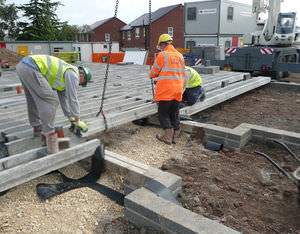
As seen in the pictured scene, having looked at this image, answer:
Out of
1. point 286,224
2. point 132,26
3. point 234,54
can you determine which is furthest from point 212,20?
point 132,26

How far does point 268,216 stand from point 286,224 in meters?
0.18

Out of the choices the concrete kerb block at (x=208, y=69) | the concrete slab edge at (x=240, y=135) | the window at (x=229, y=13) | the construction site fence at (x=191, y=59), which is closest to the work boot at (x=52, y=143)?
the concrete slab edge at (x=240, y=135)

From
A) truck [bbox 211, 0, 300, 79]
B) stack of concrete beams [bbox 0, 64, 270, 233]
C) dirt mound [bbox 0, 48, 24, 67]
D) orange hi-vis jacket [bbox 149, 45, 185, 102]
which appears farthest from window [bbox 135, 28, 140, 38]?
orange hi-vis jacket [bbox 149, 45, 185, 102]

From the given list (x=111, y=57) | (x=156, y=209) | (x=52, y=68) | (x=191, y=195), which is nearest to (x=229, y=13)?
(x=111, y=57)

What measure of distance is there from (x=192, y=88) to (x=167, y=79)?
4.88ft

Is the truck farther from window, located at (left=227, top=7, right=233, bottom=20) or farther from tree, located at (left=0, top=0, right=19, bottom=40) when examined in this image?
tree, located at (left=0, top=0, right=19, bottom=40)

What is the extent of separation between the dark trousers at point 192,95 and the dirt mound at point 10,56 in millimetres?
12204

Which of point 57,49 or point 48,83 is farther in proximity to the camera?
point 57,49

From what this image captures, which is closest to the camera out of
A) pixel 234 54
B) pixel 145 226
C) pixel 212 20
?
pixel 145 226

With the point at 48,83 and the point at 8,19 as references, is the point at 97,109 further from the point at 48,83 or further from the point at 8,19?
the point at 8,19

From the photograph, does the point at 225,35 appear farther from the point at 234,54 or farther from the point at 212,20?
the point at 234,54

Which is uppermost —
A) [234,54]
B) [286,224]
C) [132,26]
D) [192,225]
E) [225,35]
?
[132,26]

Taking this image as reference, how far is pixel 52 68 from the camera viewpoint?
3.21m

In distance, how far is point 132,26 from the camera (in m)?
36.8
